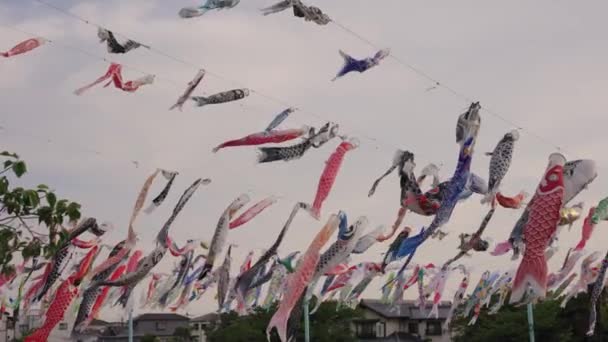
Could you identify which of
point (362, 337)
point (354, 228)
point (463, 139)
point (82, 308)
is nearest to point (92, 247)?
point (82, 308)

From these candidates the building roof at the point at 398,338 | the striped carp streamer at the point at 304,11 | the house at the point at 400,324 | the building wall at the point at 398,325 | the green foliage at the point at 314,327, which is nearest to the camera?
the striped carp streamer at the point at 304,11

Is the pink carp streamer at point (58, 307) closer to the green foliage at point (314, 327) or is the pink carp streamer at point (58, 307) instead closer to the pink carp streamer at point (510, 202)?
the pink carp streamer at point (510, 202)

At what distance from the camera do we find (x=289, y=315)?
12133mm

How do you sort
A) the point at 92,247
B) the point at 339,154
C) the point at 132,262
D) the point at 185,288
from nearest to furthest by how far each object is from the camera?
the point at 339,154, the point at 92,247, the point at 132,262, the point at 185,288

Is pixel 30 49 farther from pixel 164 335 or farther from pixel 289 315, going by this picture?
pixel 164 335

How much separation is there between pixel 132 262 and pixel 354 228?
6998mm

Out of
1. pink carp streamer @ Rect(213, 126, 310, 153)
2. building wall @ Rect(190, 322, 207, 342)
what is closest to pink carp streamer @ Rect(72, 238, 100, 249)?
pink carp streamer @ Rect(213, 126, 310, 153)

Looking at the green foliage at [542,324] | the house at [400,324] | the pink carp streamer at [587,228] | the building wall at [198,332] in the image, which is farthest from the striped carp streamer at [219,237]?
the house at [400,324]

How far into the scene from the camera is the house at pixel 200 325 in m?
50.1

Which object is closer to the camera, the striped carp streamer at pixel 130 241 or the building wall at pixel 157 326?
the striped carp streamer at pixel 130 241

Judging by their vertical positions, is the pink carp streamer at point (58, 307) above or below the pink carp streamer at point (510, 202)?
below

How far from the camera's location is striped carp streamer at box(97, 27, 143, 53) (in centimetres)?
1089

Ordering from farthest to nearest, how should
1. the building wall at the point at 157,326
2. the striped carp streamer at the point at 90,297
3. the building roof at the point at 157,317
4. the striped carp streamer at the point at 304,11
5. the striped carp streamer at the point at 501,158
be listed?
the building roof at the point at 157,317
the building wall at the point at 157,326
the striped carp streamer at the point at 90,297
the striped carp streamer at the point at 501,158
the striped carp streamer at the point at 304,11

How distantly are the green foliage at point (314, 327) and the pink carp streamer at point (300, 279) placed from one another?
27.4m
